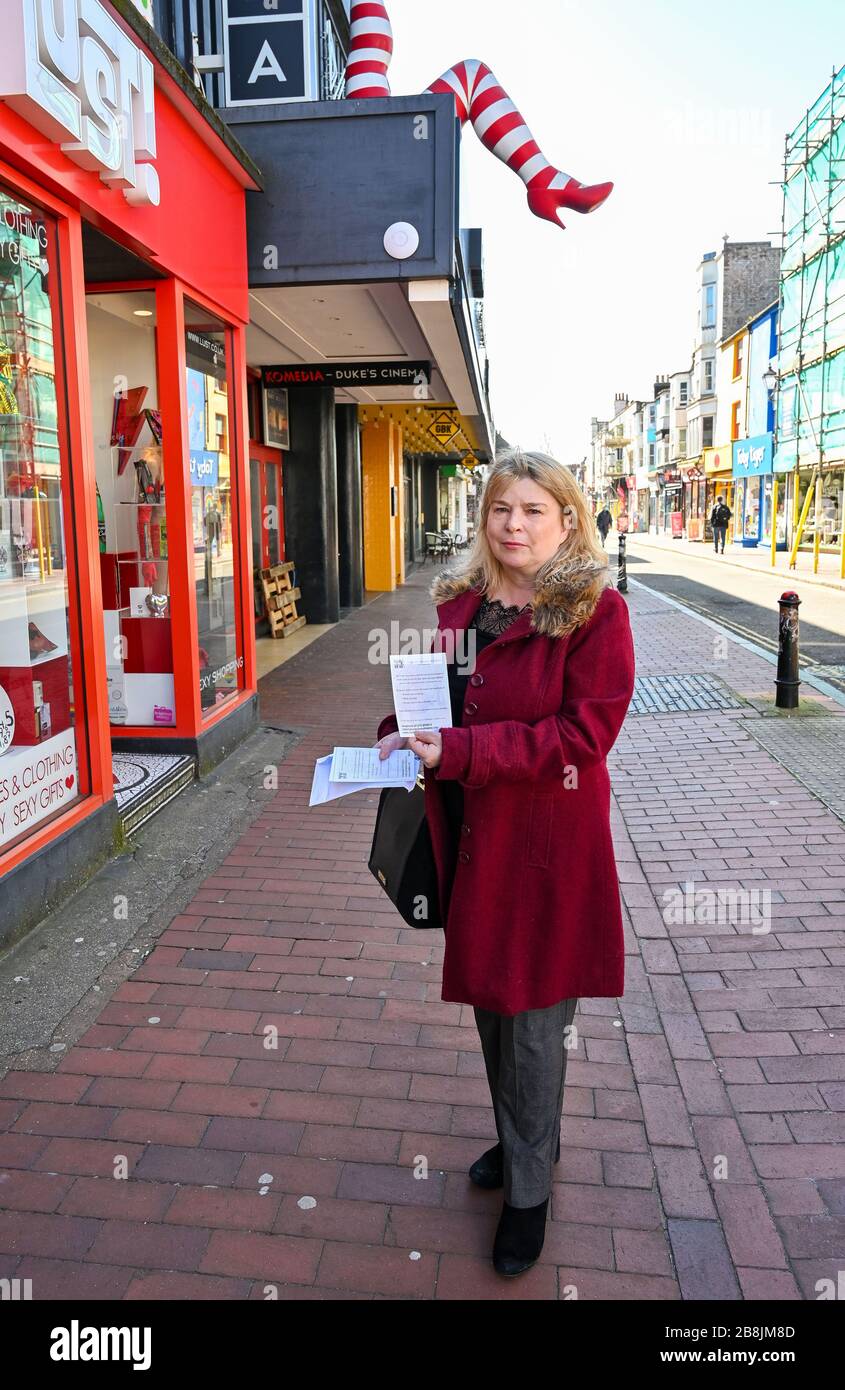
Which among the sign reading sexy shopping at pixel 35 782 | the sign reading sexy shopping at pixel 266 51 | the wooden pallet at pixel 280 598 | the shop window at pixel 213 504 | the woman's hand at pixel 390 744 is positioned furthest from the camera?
the wooden pallet at pixel 280 598

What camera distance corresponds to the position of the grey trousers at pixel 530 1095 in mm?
2467

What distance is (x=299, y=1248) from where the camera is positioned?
2533 millimetres

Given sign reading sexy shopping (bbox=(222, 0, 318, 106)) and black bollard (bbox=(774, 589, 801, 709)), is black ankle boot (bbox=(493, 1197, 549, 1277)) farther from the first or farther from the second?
sign reading sexy shopping (bbox=(222, 0, 318, 106))

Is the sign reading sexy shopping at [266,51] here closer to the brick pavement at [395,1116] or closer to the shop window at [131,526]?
the shop window at [131,526]

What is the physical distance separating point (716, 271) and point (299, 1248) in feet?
190

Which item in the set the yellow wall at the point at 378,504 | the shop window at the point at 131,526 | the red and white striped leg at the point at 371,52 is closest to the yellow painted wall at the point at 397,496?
the yellow wall at the point at 378,504

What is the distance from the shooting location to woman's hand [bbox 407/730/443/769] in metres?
2.24

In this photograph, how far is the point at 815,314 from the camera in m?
26.0

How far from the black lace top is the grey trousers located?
50 centimetres

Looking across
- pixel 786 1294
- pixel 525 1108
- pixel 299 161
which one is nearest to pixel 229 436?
pixel 299 161

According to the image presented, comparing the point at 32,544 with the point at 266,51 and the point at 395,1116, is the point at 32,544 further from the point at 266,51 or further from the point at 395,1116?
the point at 266,51

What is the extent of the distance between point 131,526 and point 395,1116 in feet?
15.5

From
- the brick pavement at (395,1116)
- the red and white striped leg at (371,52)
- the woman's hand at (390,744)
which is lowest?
the brick pavement at (395,1116)

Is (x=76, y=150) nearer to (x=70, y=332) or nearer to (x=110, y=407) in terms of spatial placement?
(x=70, y=332)
